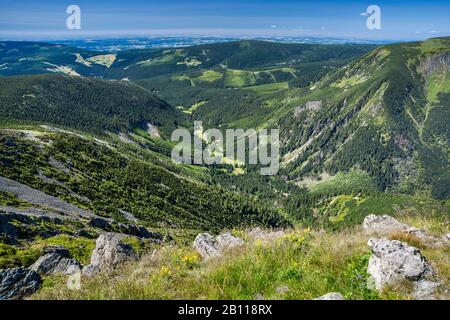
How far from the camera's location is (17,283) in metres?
13.0

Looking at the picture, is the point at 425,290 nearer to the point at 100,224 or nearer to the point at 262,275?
the point at 262,275

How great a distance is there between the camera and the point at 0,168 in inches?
4515

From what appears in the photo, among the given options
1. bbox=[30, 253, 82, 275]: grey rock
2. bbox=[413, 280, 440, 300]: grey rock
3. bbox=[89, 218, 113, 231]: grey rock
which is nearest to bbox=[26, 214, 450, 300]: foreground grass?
bbox=[413, 280, 440, 300]: grey rock

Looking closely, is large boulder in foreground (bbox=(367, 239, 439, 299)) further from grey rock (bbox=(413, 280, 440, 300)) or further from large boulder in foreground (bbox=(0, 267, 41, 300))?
large boulder in foreground (bbox=(0, 267, 41, 300))

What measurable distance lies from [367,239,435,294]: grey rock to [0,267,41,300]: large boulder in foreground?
36.4ft

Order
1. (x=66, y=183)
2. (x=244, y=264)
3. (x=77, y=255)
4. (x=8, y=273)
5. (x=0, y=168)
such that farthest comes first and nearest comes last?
(x=66, y=183), (x=0, y=168), (x=77, y=255), (x=8, y=273), (x=244, y=264)

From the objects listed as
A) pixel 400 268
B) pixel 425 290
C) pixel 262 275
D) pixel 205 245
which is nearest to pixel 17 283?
pixel 262 275

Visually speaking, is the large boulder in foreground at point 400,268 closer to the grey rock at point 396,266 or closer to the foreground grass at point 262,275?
the grey rock at point 396,266

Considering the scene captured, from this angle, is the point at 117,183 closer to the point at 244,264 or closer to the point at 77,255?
the point at 77,255

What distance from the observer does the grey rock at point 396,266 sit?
10.1 m

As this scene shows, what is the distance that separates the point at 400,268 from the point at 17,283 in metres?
12.3

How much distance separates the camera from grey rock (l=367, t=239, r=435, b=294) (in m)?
10.1
